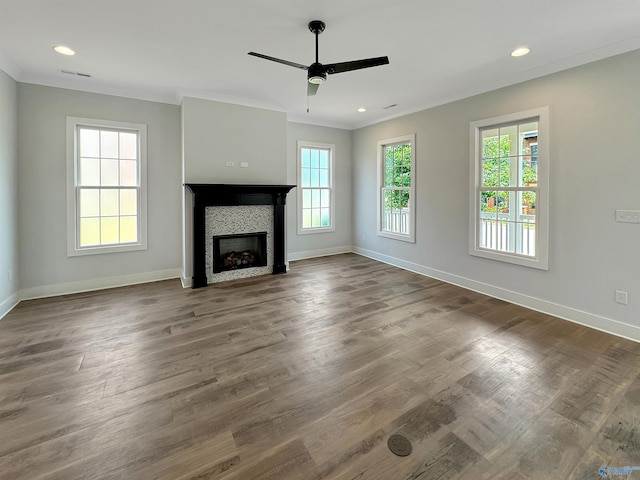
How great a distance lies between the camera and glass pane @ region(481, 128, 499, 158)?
164 inches

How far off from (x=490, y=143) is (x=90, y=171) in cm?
579

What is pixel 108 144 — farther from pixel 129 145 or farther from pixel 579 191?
pixel 579 191

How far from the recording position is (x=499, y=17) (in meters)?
2.57

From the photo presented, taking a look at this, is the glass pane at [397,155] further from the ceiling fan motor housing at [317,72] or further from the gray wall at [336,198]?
the ceiling fan motor housing at [317,72]

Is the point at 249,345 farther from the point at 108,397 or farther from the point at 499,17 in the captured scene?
the point at 499,17

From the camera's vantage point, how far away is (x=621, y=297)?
3.04m

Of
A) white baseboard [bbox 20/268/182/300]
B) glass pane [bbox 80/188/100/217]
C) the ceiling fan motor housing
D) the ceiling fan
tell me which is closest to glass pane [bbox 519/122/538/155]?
the ceiling fan

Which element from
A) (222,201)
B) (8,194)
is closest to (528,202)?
(222,201)

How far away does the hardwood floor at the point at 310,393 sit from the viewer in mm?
1592

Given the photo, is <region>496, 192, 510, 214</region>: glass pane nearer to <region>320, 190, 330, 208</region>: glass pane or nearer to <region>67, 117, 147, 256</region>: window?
<region>320, 190, 330, 208</region>: glass pane

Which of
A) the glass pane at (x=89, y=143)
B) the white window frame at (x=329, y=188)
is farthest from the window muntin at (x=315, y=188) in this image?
the glass pane at (x=89, y=143)

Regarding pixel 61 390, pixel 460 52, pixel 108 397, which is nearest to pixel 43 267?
pixel 61 390

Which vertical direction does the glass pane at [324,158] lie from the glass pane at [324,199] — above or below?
above

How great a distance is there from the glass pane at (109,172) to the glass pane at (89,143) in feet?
0.54
